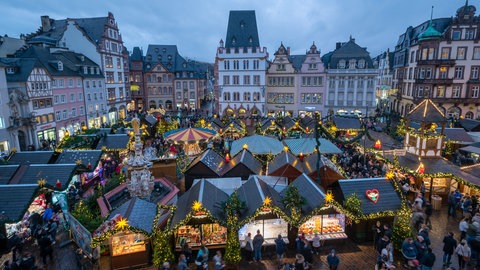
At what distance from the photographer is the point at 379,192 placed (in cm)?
1298

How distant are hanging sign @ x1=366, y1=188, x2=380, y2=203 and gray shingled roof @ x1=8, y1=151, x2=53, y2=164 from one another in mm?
18367

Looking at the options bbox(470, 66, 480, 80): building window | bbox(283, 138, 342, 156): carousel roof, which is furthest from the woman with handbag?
bbox(470, 66, 480, 80): building window

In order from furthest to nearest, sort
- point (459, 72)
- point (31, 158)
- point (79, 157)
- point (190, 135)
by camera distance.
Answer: point (459, 72) < point (190, 135) < point (79, 157) < point (31, 158)

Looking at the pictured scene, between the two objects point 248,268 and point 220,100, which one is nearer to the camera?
point 248,268

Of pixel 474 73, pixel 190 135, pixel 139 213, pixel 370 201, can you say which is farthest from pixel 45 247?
pixel 474 73

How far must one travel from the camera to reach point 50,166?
16266 millimetres

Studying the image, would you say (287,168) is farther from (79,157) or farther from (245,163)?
(79,157)

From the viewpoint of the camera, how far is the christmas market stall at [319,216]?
11.9 metres

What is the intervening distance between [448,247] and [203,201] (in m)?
9.13

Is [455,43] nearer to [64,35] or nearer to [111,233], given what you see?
[111,233]

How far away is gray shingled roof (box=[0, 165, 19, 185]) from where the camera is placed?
1517cm

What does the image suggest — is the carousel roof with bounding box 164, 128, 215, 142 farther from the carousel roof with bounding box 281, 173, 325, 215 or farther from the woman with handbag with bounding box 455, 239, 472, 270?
the woman with handbag with bounding box 455, 239, 472, 270

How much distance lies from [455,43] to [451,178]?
30.6m

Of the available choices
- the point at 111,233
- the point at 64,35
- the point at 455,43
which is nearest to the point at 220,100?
the point at 64,35
